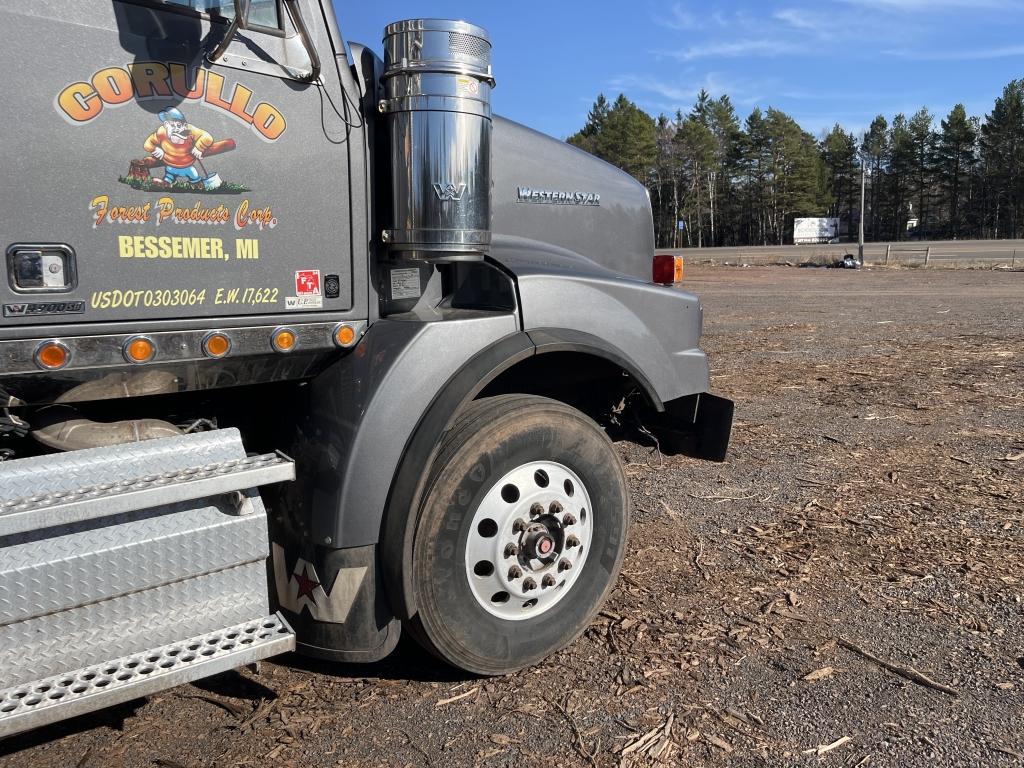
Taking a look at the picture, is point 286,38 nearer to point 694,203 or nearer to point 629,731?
point 629,731

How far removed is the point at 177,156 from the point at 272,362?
0.72m

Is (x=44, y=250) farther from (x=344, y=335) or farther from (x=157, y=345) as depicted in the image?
(x=344, y=335)

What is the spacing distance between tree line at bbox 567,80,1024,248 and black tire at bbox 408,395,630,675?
269ft

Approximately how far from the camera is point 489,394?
352 centimetres

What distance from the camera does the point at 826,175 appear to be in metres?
103

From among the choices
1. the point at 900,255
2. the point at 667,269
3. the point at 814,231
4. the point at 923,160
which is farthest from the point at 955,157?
the point at 667,269

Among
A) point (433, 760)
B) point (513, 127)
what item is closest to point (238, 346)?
point (433, 760)

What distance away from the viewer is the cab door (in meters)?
2.26

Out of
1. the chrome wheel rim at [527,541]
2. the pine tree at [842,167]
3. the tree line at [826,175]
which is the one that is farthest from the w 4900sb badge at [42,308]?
the pine tree at [842,167]

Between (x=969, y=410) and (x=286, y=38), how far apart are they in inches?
271

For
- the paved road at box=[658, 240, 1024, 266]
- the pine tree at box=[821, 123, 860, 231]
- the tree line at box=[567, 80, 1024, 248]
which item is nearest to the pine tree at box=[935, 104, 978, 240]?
the tree line at box=[567, 80, 1024, 248]

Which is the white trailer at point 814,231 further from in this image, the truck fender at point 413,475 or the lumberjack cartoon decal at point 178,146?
the lumberjack cartoon decal at point 178,146

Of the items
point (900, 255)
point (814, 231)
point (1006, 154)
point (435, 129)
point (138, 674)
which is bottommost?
point (138, 674)

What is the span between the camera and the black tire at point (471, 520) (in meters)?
2.94
